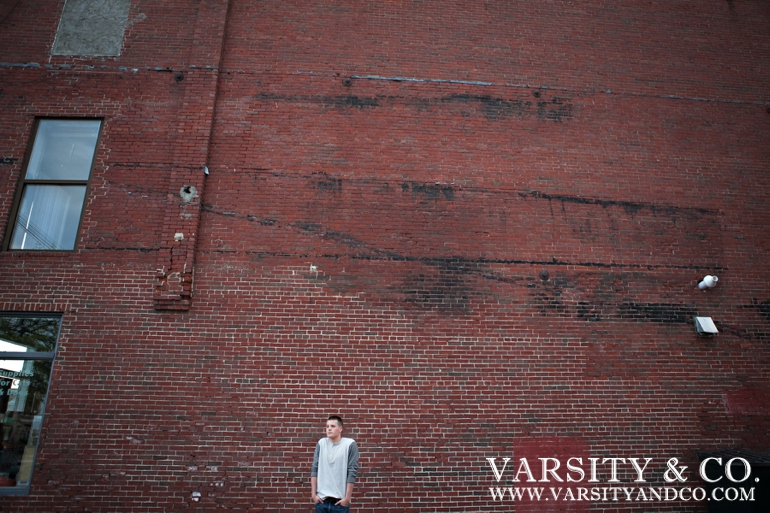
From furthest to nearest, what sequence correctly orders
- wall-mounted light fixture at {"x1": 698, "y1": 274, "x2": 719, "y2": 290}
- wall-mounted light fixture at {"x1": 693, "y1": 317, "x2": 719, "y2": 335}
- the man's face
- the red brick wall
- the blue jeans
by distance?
wall-mounted light fixture at {"x1": 698, "y1": 274, "x2": 719, "y2": 290} → wall-mounted light fixture at {"x1": 693, "y1": 317, "x2": 719, "y2": 335} → the red brick wall → the man's face → the blue jeans

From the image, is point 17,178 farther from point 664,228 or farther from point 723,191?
point 723,191

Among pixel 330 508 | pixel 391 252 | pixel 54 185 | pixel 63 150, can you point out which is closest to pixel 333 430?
pixel 330 508

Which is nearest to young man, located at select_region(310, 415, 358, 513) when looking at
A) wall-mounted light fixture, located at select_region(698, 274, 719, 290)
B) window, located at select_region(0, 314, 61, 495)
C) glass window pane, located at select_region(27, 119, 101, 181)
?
window, located at select_region(0, 314, 61, 495)

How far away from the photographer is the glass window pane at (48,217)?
24.5 feet

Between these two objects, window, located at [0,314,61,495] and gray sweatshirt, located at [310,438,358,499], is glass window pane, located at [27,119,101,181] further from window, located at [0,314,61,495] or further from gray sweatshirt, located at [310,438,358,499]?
gray sweatshirt, located at [310,438,358,499]

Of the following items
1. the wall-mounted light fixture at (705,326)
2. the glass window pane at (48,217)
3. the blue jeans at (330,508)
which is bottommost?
the blue jeans at (330,508)

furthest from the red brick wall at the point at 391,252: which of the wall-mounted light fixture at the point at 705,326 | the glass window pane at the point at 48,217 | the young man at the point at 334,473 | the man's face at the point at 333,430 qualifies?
the man's face at the point at 333,430

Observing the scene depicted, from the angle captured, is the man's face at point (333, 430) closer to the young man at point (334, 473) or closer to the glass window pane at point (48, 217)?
the young man at point (334, 473)

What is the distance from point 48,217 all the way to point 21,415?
291 centimetres

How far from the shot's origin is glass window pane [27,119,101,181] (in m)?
7.84

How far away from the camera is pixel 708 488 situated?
690 cm

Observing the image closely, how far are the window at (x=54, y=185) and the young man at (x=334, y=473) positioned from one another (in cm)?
522

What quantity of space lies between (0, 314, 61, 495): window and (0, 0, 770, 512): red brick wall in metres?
0.29

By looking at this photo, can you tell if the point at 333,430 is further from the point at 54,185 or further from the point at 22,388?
the point at 54,185
